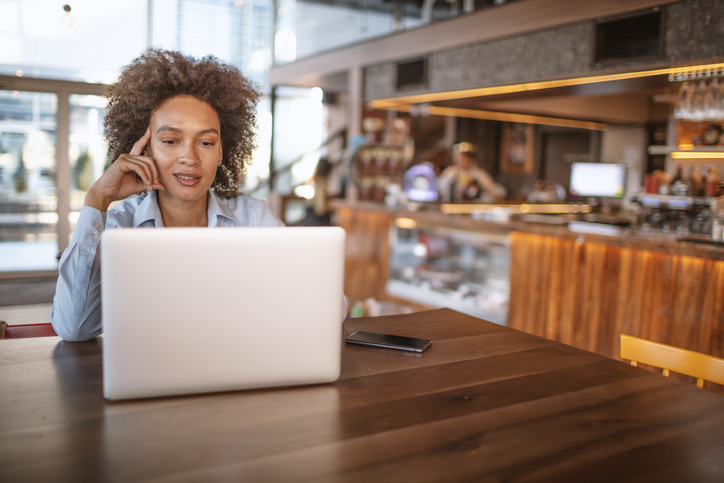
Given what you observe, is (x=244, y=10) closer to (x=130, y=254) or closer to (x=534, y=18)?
(x=534, y=18)

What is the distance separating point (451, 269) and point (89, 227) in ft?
11.6

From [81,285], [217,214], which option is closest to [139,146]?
[217,214]

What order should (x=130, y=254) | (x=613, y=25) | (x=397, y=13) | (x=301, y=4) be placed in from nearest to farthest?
1. (x=130, y=254)
2. (x=613, y=25)
3. (x=397, y=13)
4. (x=301, y=4)

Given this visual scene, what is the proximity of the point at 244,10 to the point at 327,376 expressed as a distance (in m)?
7.40

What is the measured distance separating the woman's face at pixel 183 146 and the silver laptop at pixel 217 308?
0.61 metres

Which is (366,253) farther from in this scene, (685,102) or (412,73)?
(685,102)

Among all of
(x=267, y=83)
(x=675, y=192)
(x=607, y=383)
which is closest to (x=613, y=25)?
(x=675, y=192)

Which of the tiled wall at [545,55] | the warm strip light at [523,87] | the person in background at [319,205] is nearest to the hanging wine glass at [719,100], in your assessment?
the warm strip light at [523,87]

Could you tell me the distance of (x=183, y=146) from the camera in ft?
4.95

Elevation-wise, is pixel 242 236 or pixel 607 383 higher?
pixel 242 236

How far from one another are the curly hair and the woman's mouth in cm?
21

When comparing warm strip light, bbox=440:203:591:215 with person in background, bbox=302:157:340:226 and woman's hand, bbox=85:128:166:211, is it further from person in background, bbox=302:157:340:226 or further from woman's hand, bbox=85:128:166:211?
woman's hand, bbox=85:128:166:211

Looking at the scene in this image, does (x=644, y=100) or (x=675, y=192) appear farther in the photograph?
(x=644, y=100)

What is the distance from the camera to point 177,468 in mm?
763
